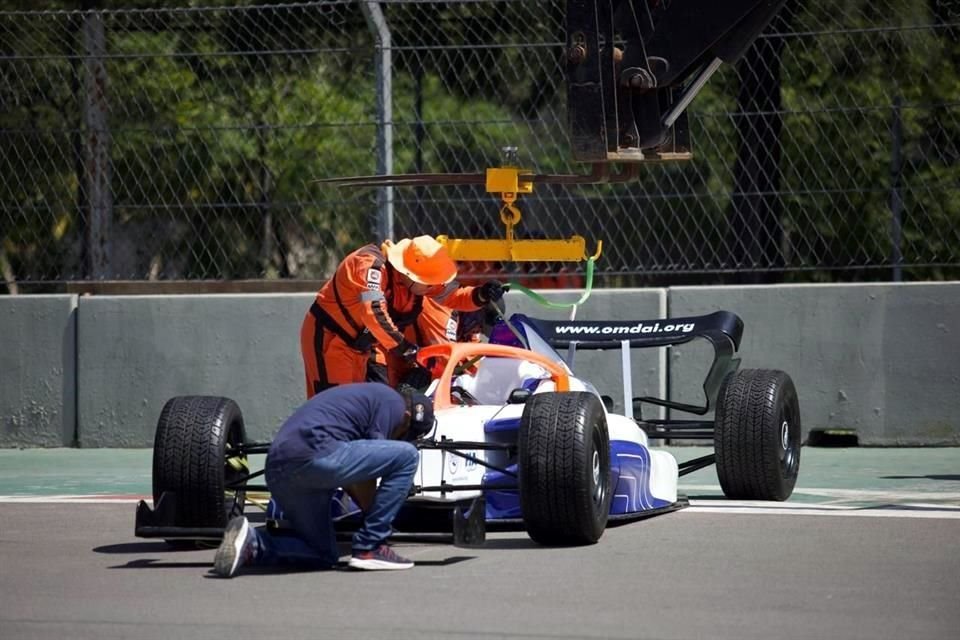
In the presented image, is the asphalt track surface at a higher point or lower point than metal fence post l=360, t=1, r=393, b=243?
lower

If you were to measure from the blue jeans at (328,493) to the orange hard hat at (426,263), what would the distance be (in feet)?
7.30

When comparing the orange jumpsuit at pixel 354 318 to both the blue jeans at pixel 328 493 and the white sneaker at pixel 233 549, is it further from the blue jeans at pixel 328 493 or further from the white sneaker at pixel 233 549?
the white sneaker at pixel 233 549

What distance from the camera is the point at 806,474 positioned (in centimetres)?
1105

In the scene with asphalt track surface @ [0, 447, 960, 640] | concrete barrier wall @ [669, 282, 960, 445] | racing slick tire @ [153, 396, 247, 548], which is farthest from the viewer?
concrete barrier wall @ [669, 282, 960, 445]

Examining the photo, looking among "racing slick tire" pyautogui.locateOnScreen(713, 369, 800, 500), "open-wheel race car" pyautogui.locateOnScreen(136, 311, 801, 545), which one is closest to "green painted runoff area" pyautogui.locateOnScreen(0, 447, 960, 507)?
"racing slick tire" pyautogui.locateOnScreen(713, 369, 800, 500)

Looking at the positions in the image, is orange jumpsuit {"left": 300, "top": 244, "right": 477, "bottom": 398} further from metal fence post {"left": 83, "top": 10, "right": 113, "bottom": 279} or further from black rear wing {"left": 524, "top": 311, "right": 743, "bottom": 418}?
metal fence post {"left": 83, "top": 10, "right": 113, "bottom": 279}

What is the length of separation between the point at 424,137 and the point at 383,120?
67 cm

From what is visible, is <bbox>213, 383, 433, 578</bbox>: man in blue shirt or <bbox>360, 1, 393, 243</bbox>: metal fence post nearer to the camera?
<bbox>213, 383, 433, 578</bbox>: man in blue shirt

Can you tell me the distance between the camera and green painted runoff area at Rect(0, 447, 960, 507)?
9999 mm

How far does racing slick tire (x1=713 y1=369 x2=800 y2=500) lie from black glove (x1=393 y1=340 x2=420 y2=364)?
168 cm

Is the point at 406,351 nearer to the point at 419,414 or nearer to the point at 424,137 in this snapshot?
the point at 419,414

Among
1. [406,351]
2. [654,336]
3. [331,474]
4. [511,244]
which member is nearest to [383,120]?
[511,244]

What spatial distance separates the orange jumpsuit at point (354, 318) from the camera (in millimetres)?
9547

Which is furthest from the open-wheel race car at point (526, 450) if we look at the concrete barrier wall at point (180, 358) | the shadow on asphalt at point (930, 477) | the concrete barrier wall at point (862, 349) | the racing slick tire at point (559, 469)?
the concrete barrier wall at point (180, 358)
